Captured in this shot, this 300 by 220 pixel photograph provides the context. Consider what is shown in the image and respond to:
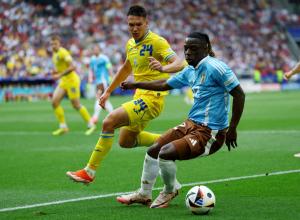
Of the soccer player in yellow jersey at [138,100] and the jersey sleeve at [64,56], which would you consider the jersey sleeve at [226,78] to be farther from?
the jersey sleeve at [64,56]

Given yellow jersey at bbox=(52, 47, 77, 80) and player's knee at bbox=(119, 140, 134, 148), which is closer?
player's knee at bbox=(119, 140, 134, 148)

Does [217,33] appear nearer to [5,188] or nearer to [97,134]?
[97,134]

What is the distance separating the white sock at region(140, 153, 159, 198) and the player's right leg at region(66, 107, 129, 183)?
0.98 m

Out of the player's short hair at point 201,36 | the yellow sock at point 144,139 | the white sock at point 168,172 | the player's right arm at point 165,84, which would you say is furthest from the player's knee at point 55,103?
A: the player's short hair at point 201,36

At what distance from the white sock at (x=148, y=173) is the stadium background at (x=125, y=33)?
3385 centimetres

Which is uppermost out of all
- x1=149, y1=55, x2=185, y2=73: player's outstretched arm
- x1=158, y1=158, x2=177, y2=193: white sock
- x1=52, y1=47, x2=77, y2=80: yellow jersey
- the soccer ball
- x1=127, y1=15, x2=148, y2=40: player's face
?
x1=127, y1=15, x2=148, y2=40: player's face

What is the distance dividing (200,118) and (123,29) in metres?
41.6

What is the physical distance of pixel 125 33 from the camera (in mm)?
49594

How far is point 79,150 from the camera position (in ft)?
52.4

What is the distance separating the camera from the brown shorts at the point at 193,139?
8.32 meters

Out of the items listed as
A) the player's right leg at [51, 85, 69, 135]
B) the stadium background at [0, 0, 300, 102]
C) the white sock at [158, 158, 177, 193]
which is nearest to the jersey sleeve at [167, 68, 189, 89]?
the white sock at [158, 158, 177, 193]

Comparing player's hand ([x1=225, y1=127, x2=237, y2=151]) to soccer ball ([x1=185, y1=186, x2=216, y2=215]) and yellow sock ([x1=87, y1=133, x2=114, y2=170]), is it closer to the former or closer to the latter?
soccer ball ([x1=185, y1=186, x2=216, y2=215])

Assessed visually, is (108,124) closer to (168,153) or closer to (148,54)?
(148,54)

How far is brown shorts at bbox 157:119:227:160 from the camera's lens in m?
8.32
